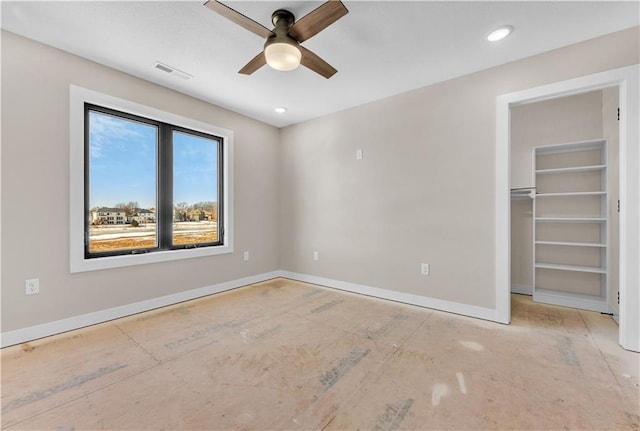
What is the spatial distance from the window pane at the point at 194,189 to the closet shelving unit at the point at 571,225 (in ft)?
13.9

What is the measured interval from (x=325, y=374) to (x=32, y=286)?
260 centimetres

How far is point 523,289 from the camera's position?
12.0ft

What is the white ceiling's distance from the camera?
198cm

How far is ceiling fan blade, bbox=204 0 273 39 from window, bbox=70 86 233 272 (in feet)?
6.13

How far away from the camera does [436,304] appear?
3.10 meters

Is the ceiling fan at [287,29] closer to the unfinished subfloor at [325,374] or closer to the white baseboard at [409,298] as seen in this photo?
the unfinished subfloor at [325,374]

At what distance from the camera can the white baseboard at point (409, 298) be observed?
2.82 meters

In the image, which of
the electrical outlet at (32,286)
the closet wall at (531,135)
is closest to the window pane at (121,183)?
the electrical outlet at (32,286)

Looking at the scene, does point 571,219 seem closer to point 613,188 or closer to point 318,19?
point 613,188

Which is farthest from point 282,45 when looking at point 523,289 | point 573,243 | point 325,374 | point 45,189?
point 523,289

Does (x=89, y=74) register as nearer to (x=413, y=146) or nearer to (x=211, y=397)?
(x=211, y=397)

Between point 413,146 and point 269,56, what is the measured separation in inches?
80.1

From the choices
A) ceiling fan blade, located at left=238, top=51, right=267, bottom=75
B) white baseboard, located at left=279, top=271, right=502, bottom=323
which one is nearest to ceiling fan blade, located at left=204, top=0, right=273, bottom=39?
ceiling fan blade, located at left=238, top=51, right=267, bottom=75

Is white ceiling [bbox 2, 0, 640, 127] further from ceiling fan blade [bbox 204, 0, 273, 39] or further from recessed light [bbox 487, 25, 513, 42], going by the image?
ceiling fan blade [bbox 204, 0, 273, 39]
